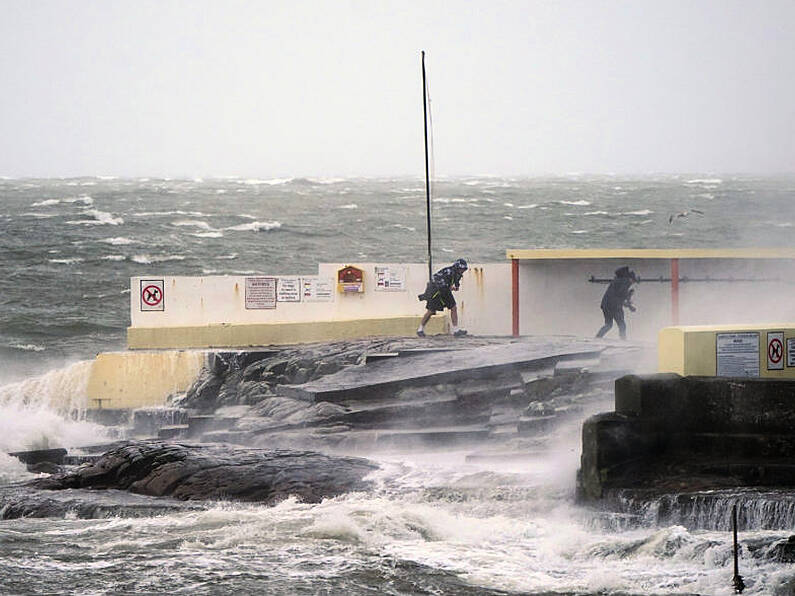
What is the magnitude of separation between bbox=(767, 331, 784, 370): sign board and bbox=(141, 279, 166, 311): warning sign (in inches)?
562

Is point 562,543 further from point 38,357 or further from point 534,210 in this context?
point 534,210

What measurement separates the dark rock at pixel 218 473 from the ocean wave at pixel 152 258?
4526 cm

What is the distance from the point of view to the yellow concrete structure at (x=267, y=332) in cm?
2777

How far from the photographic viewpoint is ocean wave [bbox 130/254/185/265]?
217 feet

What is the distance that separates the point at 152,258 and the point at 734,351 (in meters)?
52.0

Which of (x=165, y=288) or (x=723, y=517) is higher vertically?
(x=165, y=288)

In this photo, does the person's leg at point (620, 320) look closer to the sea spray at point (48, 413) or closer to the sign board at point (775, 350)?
the sign board at point (775, 350)

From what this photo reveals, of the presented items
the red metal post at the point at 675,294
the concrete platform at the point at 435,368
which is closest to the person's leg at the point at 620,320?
the red metal post at the point at 675,294

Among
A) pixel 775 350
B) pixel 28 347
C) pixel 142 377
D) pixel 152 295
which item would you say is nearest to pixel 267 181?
pixel 28 347

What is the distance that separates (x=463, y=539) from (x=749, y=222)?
7125 centimetres

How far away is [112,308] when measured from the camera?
184 feet

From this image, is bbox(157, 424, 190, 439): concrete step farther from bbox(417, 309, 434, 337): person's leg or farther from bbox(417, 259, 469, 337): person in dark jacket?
bbox(417, 259, 469, 337): person in dark jacket

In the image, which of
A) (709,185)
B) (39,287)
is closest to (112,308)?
A: (39,287)

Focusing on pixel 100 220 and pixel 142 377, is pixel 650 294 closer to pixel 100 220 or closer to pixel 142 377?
pixel 142 377
